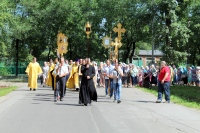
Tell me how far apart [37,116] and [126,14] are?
33198mm

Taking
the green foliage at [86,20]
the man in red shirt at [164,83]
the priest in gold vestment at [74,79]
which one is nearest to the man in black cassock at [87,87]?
the man in red shirt at [164,83]

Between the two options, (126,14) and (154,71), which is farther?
(126,14)

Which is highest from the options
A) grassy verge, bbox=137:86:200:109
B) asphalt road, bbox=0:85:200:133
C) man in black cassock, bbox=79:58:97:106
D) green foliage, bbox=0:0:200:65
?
green foliage, bbox=0:0:200:65

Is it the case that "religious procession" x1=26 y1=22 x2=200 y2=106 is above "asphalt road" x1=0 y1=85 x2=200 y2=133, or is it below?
above

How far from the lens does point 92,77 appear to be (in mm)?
14703

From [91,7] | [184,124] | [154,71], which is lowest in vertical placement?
[184,124]

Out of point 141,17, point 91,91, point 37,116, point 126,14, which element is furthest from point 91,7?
point 37,116

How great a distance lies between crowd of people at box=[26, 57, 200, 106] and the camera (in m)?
14.7

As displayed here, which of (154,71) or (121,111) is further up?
(154,71)

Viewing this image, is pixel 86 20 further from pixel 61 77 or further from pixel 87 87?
pixel 87 87

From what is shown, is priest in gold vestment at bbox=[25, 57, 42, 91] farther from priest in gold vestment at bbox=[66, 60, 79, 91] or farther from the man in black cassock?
the man in black cassock

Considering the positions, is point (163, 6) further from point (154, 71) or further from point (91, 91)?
point (91, 91)

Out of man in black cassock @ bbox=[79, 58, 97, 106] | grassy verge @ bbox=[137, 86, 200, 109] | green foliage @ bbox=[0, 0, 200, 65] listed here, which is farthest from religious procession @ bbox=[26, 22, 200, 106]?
green foliage @ bbox=[0, 0, 200, 65]

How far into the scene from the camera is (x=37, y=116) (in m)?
11.3
